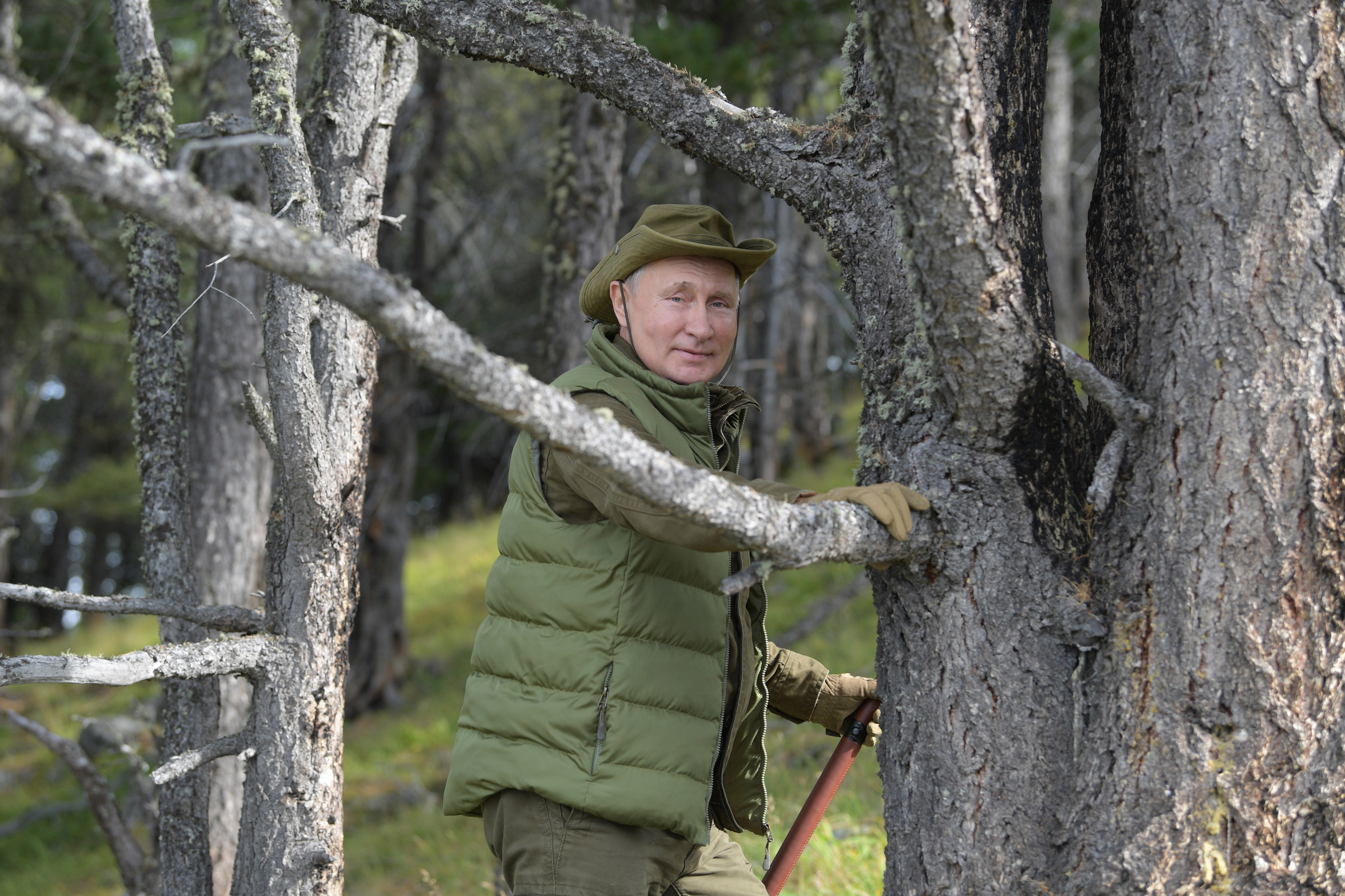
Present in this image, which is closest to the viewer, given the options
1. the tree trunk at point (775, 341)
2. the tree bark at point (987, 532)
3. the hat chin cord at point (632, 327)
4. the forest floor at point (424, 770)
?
the tree bark at point (987, 532)

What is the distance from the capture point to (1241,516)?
5.25ft

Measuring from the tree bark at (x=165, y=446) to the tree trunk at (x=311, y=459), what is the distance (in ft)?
1.56

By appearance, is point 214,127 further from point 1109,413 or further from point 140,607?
point 1109,413

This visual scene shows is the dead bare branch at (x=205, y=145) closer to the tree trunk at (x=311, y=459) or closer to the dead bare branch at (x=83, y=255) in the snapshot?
the tree trunk at (x=311, y=459)

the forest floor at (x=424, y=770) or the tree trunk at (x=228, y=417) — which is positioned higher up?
the tree trunk at (x=228, y=417)

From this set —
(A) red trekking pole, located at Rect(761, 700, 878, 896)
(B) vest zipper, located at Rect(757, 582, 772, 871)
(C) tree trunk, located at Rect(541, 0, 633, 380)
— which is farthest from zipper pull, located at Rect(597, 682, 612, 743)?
(C) tree trunk, located at Rect(541, 0, 633, 380)

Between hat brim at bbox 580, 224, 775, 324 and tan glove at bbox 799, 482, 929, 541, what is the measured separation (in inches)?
25.6

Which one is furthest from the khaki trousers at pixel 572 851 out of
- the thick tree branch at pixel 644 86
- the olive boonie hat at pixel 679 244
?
the thick tree branch at pixel 644 86

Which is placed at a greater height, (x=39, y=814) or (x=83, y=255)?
(x=83, y=255)

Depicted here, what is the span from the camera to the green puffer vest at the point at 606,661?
1.94 metres

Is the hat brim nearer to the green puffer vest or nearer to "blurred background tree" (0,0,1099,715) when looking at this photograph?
the green puffer vest

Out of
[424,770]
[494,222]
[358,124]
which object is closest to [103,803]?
[358,124]

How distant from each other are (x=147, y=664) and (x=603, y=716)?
96cm

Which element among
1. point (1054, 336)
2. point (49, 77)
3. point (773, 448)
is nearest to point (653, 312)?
point (1054, 336)
